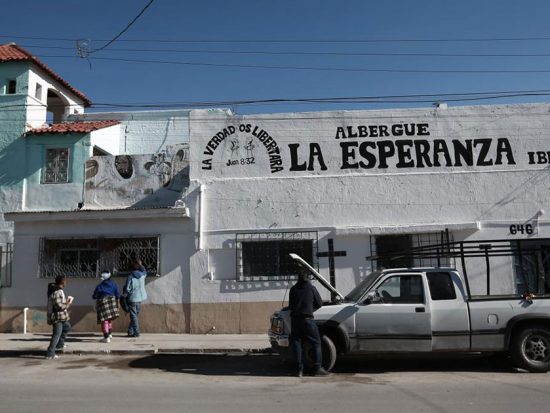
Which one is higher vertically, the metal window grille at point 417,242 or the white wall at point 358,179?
the white wall at point 358,179

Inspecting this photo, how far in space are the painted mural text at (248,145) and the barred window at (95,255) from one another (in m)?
2.71

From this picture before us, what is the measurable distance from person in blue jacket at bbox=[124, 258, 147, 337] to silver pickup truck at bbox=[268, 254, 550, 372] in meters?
5.38

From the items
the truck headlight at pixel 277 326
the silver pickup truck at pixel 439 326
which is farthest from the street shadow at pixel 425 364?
the truck headlight at pixel 277 326

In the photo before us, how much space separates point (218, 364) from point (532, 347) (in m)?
5.35

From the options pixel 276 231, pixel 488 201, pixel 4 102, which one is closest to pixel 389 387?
pixel 276 231

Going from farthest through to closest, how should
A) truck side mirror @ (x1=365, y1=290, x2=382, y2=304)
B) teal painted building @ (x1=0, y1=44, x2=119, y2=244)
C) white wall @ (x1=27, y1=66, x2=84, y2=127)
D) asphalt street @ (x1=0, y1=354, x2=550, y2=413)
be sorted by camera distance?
white wall @ (x1=27, y1=66, x2=84, y2=127) < teal painted building @ (x1=0, y1=44, x2=119, y2=244) < truck side mirror @ (x1=365, y1=290, x2=382, y2=304) < asphalt street @ (x1=0, y1=354, x2=550, y2=413)

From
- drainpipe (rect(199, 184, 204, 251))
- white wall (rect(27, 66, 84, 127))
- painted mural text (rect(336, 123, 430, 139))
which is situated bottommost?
drainpipe (rect(199, 184, 204, 251))

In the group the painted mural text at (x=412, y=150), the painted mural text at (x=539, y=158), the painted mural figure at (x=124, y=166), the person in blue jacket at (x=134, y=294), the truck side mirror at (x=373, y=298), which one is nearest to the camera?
the truck side mirror at (x=373, y=298)

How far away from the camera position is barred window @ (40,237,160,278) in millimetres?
13758

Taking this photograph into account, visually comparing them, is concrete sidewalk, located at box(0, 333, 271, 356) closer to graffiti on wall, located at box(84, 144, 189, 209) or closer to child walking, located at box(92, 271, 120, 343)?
child walking, located at box(92, 271, 120, 343)

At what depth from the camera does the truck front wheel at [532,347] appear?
332 inches

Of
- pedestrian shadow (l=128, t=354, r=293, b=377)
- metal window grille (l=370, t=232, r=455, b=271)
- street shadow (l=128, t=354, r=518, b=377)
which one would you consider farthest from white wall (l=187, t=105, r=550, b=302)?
street shadow (l=128, t=354, r=518, b=377)

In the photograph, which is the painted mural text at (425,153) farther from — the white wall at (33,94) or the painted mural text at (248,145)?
the white wall at (33,94)

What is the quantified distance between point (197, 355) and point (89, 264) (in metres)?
4.79
